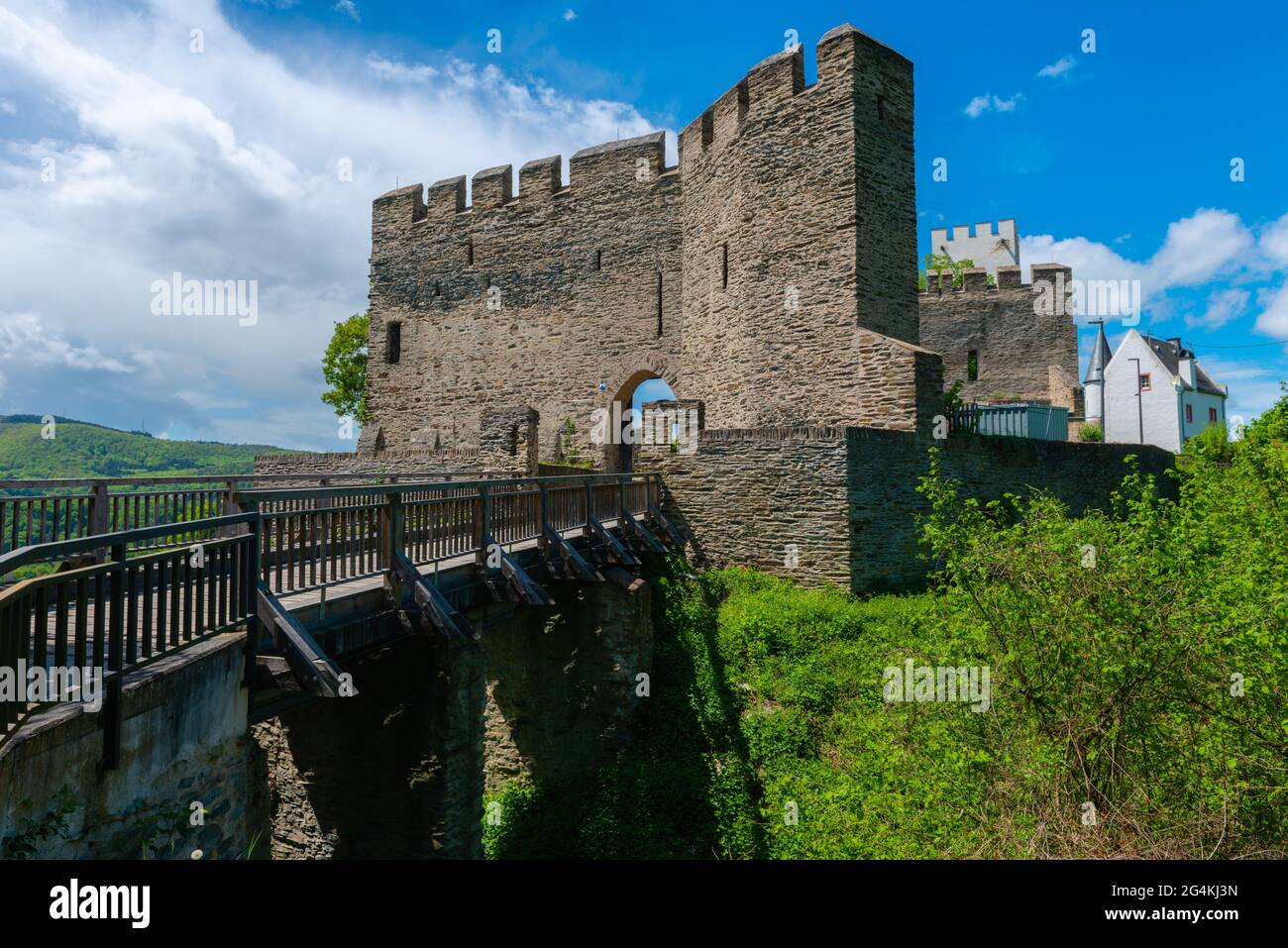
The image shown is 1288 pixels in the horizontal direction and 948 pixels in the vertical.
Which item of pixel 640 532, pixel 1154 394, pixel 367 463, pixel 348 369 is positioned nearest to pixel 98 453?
pixel 348 369

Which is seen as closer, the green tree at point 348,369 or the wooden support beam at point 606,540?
the wooden support beam at point 606,540

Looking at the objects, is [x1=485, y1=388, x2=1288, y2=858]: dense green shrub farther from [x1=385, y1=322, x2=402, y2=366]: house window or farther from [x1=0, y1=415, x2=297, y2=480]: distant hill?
[x1=0, y1=415, x2=297, y2=480]: distant hill

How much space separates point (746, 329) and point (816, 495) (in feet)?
16.0

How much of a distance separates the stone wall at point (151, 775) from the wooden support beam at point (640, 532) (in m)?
8.58

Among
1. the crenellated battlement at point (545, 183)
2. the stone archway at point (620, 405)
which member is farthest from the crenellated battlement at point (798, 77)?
the stone archway at point (620, 405)

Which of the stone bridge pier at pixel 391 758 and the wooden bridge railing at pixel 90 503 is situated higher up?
the wooden bridge railing at pixel 90 503

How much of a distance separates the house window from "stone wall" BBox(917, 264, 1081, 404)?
Result: 18.1 m

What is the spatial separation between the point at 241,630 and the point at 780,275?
14.2 meters

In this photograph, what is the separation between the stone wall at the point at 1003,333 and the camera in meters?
25.5

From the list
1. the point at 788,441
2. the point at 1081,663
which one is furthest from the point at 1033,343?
the point at 1081,663

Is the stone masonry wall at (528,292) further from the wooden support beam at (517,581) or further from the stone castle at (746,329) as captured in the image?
the wooden support beam at (517,581)

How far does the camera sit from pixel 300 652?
485cm

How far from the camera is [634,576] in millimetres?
11906

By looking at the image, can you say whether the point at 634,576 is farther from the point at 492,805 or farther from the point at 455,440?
the point at 455,440
